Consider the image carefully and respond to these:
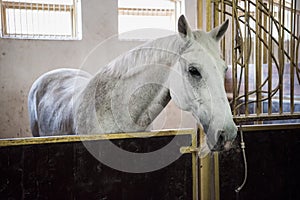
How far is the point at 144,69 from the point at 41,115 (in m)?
1.20

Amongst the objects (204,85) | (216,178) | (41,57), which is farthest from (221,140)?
(41,57)

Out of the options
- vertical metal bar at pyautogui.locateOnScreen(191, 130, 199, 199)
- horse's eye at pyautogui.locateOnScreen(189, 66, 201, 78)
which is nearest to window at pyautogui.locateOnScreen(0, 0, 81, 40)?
vertical metal bar at pyautogui.locateOnScreen(191, 130, 199, 199)

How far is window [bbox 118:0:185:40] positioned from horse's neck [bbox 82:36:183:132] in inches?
106

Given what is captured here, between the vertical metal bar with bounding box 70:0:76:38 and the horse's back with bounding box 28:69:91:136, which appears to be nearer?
the horse's back with bounding box 28:69:91:136

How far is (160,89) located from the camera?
131 centimetres

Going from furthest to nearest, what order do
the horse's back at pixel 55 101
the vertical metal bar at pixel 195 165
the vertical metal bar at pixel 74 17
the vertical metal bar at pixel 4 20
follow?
the vertical metal bar at pixel 74 17
the vertical metal bar at pixel 4 20
the horse's back at pixel 55 101
the vertical metal bar at pixel 195 165

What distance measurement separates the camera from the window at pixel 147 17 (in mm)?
4047

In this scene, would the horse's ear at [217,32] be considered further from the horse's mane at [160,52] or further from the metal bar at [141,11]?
the metal bar at [141,11]

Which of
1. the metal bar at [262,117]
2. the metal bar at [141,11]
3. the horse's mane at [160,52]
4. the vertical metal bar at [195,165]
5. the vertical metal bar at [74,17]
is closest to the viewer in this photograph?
the horse's mane at [160,52]

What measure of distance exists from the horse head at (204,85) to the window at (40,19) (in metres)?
2.83

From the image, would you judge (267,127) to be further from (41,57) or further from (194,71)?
(41,57)

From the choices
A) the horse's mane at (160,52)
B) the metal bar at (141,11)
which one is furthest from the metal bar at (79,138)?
the metal bar at (141,11)

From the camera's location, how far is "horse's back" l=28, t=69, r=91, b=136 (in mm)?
1796

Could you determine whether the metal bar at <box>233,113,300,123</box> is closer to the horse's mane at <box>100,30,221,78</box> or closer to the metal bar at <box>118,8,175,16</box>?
the horse's mane at <box>100,30,221,78</box>
